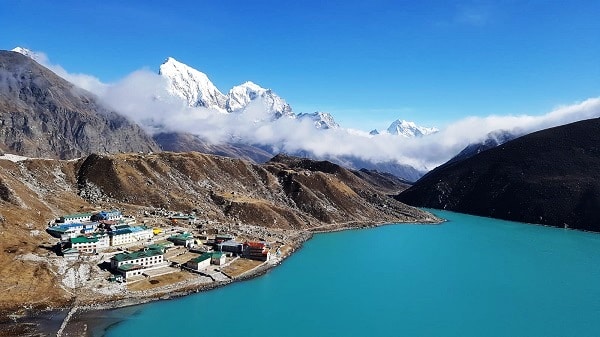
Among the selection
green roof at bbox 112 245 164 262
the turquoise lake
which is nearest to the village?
green roof at bbox 112 245 164 262

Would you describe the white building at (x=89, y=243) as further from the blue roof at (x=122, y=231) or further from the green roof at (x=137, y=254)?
the green roof at (x=137, y=254)

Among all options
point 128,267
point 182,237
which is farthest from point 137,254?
point 182,237

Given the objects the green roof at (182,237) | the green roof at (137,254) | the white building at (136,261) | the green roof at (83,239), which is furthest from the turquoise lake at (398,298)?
the green roof at (83,239)

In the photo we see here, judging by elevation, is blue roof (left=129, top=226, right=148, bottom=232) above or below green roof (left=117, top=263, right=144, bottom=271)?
above

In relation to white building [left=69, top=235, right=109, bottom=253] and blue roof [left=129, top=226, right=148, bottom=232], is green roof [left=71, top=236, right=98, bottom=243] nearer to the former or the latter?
white building [left=69, top=235, right=109, bottom=253]

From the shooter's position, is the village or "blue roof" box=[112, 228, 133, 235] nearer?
the village

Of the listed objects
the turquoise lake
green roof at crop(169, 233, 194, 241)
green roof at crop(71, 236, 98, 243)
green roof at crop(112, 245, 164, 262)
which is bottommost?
the turquoise lake
